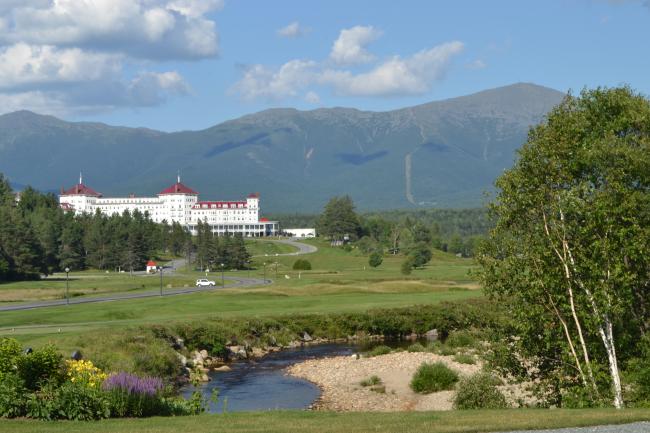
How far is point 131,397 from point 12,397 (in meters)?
2.82

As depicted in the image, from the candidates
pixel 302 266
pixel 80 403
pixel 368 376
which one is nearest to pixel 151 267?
pixel 302 266

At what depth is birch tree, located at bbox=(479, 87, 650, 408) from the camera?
24875 millimetres

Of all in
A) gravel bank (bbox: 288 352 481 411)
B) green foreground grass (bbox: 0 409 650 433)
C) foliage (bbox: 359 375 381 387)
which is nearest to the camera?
green foreground grass (bbox: 0 409 650 433)

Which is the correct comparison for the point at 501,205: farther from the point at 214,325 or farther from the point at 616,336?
the point at 214,325

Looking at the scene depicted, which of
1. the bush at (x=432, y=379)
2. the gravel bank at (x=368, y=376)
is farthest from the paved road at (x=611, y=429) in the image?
the bush at (x=432, y=379)

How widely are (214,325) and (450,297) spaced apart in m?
32.9

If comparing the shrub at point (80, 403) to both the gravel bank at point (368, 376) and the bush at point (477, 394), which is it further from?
the gravel bank at point (368, 376)

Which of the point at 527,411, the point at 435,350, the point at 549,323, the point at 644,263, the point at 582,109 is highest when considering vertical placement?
the point at 582,109

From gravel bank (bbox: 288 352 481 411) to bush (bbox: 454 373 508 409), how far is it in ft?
8.63

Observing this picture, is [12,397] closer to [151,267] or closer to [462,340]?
[462,340]

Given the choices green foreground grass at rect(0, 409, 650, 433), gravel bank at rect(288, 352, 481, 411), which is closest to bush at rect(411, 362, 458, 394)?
gravel bank at rect(288, 352, 481, 411)

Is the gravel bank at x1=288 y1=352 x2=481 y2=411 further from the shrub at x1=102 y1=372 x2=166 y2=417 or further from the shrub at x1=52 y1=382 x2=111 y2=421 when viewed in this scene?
the shrub at x1=52 y1=382 x2=111 y2=421

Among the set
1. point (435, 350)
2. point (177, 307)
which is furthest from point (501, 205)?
point (177, 307)

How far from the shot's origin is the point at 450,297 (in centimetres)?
8356
